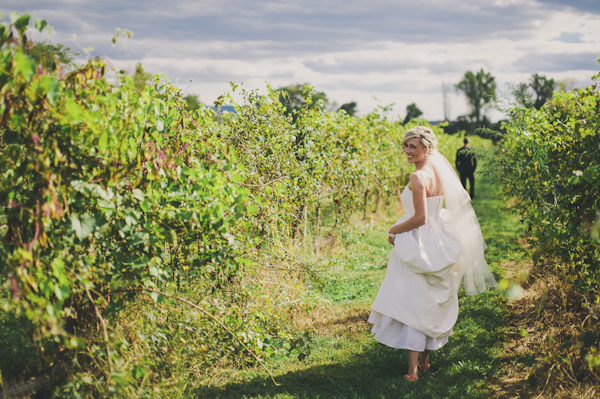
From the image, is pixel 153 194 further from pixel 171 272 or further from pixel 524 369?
pixel 524 369

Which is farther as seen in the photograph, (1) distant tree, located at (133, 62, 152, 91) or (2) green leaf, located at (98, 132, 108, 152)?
(1) distant tree, located at (133, 62, 152, 91)

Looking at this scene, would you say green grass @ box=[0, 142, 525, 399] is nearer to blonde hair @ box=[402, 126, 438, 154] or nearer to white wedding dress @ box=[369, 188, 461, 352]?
white wedding dress @ box=[369, 188, 461, 352]

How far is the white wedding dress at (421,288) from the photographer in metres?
3.24

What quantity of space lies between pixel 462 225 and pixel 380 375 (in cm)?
149

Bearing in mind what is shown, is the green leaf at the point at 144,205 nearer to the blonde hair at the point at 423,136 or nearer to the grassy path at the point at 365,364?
the grassy path at the point at 365,364

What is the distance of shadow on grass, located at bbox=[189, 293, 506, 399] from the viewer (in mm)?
3104

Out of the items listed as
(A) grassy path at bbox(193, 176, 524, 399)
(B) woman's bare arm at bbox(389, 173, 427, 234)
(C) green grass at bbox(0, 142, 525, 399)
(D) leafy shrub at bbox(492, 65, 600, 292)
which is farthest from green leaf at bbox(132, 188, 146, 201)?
(D) leafy shrub at bbox(492, 65, 600, 292)

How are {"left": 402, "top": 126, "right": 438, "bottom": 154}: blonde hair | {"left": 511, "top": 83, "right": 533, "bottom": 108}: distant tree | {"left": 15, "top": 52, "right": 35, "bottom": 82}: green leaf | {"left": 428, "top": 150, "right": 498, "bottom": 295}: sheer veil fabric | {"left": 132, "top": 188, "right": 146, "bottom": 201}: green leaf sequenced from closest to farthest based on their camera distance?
1. {"left": 15, "top": 52, "right": 35, "bottom": 82}: green leaf
2. {"left": 132, "top": 188, "right": 146, "bottom": 201}: green leaf
3. {"left": 402, "top": 126, "right": 438, "bottom": 154}: blonde hair
4. {"left": 428, "top": 150, "right": 498, "bottom": 295}: sheer veil fabric
5. {"left": 511, "top": 83, "right": 533, "bottom": 108}: distant tree

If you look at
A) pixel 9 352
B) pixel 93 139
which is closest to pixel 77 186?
pixel 93 139

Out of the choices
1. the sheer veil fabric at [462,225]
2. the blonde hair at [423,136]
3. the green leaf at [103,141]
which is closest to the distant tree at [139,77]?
the green leaf at [103,141]

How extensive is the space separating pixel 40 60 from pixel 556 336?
4.15m

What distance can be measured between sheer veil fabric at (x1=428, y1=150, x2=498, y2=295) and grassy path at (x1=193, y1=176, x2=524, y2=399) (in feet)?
2.31

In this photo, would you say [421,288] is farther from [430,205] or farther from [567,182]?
[567,182]

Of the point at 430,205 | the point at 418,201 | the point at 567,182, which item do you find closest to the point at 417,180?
the point at 418,201
